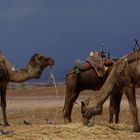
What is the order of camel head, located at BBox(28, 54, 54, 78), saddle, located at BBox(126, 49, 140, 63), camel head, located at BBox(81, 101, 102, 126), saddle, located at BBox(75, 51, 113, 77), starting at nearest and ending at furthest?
1. saddle, located at BBox(126, 49, 140, 63)
2. camel head, located at BBox(81, 101, 102, 126)
3. camel head, located at BBox(28, 54, 54, 78)
4. saddle, located at BBox(75, 51, 113, 77)

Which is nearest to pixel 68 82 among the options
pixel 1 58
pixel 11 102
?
pixel 1 58

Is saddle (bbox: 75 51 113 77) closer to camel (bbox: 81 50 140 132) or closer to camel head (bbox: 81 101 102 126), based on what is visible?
camel (bbox: 81 50 140 132)

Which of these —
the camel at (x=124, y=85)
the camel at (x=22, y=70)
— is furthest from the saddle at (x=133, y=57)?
the camel at (x=22, y=70)

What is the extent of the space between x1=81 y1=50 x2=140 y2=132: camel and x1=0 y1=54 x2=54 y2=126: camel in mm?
2459

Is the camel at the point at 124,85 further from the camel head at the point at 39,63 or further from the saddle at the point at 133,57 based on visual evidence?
the camel head at the point at 39,63

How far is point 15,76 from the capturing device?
68.1 feet

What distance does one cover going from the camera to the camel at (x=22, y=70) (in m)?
20.3

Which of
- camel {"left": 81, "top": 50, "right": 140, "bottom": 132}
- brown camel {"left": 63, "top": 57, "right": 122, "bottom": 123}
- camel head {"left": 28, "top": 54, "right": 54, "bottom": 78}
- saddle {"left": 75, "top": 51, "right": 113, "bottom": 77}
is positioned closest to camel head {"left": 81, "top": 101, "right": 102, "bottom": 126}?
camel {"left": 81, "top": 50, "right": 140, "bottom": 132}

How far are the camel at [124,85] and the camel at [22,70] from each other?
2459 mm

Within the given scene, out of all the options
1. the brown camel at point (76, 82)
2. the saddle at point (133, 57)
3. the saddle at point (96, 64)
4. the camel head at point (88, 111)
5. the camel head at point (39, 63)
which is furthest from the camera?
the brown camel at point (76, 82)

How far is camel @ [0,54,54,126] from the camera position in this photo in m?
20.3

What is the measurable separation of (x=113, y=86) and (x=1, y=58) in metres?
3.94

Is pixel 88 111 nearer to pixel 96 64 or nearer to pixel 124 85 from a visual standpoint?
pixel 124 85

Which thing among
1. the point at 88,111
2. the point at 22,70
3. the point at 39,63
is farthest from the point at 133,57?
the point at 22,70
